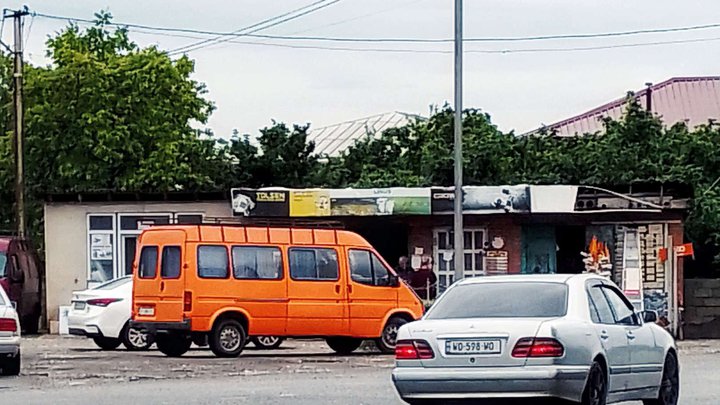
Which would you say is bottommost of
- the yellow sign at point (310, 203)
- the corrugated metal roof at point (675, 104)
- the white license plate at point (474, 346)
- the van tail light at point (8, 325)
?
the van tail light at point (8, 325)

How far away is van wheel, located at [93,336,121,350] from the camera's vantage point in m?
27.1

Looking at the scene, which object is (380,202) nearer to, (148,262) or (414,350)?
(148,262)

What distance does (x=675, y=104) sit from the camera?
190 feet

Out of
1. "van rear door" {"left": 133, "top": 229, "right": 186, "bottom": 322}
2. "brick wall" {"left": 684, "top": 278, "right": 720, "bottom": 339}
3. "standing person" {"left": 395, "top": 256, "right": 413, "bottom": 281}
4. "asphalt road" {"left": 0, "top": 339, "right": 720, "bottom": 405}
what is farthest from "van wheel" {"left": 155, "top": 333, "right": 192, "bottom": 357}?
"brick wall" {"left": 684, "top": 278, "right": 720, "bottom": 339}

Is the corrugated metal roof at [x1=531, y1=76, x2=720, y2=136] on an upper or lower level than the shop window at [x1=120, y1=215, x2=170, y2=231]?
upper

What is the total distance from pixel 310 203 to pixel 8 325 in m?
13.7

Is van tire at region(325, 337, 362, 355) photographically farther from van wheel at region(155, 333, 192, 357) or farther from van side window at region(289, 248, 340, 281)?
van wheel at region(155, 333, 192, 357)

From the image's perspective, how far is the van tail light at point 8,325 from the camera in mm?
20234

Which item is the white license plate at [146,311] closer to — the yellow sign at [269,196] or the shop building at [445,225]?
the shop building at [445,225]

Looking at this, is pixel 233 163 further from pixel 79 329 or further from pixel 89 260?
pixel 79 329

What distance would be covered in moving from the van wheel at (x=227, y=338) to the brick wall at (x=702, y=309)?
41.0ft

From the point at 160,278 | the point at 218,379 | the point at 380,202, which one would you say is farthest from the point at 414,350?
the point at 380,202

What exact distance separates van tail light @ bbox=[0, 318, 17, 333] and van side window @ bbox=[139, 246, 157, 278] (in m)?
4.36

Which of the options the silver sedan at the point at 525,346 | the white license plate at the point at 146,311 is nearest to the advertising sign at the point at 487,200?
the white license plate at the point at 146,311
